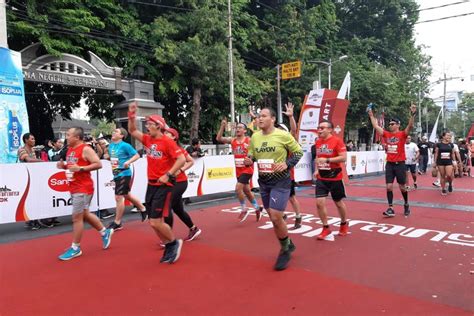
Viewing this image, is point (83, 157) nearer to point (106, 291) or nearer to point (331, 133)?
point (106, 291)

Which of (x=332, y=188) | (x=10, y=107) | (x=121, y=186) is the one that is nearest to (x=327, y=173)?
(x=332, y=188)

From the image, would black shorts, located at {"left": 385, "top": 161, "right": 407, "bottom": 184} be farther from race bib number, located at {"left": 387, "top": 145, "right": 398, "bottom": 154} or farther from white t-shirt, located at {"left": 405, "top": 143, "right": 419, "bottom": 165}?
white t-shirt, located at {"left": 405, "top": 143, "right": 419, "bottom": 165}

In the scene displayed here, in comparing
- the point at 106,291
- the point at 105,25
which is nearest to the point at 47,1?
the point at 105,25

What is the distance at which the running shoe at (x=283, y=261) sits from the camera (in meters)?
4.64

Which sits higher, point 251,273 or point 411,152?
point 411,152

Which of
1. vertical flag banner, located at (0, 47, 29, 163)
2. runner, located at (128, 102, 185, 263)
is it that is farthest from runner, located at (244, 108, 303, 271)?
vertical flag banner, located at (0, 47, 29, 163)

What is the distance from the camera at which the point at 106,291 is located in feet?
13.4

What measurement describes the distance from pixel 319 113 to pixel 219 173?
449cm

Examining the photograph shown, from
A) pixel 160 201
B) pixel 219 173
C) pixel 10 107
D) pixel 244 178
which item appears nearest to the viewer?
pixel 160 201

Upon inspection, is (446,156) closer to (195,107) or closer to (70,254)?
(70,254)

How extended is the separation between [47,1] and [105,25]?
276 centimetres

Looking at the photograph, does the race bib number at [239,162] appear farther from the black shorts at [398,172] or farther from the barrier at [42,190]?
the black shorts at [398,172]

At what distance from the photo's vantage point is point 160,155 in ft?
16.4

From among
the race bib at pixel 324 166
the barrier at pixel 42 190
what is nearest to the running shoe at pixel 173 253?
the race bib at pixel 324 166
